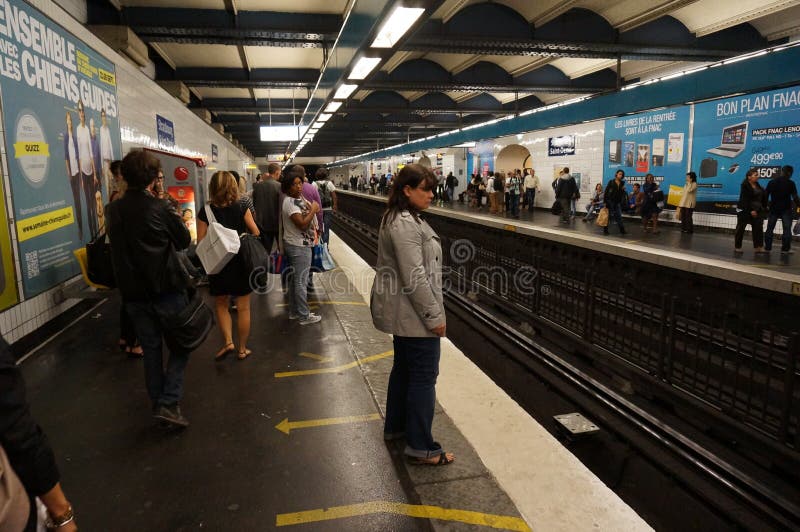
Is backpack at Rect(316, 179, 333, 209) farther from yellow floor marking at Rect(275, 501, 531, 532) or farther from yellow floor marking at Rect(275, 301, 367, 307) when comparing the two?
yellow floor marking at Rect(275, 501, 531, 532)

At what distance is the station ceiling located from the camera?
8.88 metres

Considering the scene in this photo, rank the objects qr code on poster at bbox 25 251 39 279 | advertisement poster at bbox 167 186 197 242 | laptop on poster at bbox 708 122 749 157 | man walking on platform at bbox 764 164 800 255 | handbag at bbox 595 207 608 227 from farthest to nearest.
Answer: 1. handbag at bbox 595 207 608 227
2. laptop on poster at bbox 708 122 749 157
3. man walking on platform at bbox 764 164 800 255
4. advertisement poster at bbox 167 186 197 242
5. qr code on poster at bbox 25 251 39 279

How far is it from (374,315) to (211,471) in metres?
1.28

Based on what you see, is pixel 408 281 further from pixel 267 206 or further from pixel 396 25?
pixel 267 206

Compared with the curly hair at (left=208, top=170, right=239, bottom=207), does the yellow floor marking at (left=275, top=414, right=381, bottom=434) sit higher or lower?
lower

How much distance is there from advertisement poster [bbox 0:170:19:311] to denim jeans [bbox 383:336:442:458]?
3787 millimetres

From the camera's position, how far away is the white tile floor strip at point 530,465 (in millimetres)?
2488

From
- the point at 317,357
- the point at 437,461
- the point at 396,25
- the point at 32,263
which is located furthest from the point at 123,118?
the point at 437,461

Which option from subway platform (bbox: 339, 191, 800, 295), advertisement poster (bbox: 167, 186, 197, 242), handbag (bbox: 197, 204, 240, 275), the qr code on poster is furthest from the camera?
advertisement poster (bbox: 167, 186, 197, 242)

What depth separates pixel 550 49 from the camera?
419 inches

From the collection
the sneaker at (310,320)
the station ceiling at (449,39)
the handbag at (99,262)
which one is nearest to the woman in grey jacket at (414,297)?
the station ceiling at (449,39)

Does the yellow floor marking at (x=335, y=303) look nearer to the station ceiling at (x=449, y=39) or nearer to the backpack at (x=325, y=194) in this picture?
the backpack at (x=325, y=194)

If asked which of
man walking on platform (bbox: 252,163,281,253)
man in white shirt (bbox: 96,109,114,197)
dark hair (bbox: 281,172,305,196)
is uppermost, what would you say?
man in white shirt (bbox: 96,109,114,197)

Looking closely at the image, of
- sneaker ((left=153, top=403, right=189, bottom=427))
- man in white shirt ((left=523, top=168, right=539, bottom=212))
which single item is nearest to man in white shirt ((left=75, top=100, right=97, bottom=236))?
sneaker ((left=153, top=403, right=189, bottom=427))
